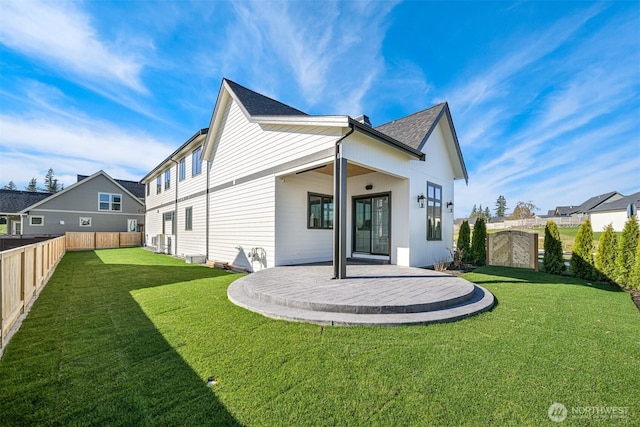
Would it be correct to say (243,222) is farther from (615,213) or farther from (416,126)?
(615,213)

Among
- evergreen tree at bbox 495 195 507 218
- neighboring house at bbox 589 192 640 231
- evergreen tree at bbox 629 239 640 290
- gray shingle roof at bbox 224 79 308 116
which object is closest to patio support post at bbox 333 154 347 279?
gray shingle roof at bbox 224 79 308 116

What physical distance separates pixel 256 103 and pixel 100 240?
17078mm

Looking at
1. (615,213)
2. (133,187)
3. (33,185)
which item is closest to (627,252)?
(133,187)

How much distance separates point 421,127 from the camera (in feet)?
30.5

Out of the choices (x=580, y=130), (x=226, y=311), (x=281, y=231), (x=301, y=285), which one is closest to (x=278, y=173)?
(x=281, y=231)

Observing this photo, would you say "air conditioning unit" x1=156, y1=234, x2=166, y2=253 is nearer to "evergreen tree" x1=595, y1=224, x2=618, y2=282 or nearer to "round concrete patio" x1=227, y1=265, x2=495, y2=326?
"round concrete patio" x1=227, y1=265, x2=495, y2=326

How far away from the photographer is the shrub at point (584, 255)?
7598 mm

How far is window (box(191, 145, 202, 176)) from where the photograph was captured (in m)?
12.2

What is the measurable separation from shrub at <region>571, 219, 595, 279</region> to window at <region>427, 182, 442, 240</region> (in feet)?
12.3

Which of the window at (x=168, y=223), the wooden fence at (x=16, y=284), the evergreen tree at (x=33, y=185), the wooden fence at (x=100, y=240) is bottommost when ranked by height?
the wooden fence at (x=100, y=240)

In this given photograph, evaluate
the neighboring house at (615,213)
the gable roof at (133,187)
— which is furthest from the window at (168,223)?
the neighboring house at (615,213)

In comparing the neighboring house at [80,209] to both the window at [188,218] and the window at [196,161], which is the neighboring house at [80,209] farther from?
the window at [196,161]

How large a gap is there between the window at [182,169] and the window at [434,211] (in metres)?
11.9

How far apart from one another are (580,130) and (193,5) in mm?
17085
